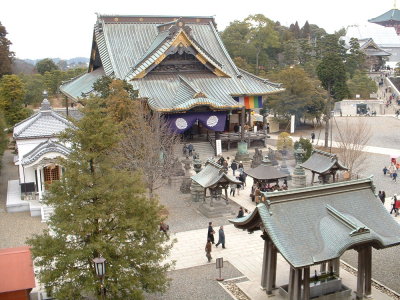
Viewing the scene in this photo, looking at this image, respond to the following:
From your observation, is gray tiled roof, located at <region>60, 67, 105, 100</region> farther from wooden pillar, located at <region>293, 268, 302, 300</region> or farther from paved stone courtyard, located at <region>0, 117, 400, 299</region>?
wooden pillar, located at <region>293, 268, 302, 300</region>

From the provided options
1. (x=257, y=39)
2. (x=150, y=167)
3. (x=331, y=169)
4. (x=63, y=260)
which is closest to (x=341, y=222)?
(x=63, y=260)

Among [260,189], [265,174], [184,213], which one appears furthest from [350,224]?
[260,189]

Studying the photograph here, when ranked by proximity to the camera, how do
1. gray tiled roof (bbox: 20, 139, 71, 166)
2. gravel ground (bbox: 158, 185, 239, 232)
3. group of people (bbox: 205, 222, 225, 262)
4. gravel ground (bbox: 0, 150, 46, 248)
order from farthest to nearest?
gray tiled roof (bbox: 20, 139, 71, 166) < gravel ground (bbox: 158, 185, 239, 232) < gravel ground (bbox: 0, 150, 46, 248) < group of people (bbox: 205, 222, 225, 262)

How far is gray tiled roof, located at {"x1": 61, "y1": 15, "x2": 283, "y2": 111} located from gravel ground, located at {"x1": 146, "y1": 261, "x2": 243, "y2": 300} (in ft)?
64.8

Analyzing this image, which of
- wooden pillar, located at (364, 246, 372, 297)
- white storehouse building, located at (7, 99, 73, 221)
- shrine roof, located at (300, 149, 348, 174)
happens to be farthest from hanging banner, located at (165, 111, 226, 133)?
wooden pillar, located at (364, 246, 372, 297)

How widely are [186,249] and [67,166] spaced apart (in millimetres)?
8813

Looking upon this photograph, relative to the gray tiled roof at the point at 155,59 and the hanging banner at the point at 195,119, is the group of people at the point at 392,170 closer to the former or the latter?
the gray tiled roof at the point at 155,59

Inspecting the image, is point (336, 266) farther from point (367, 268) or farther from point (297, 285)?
point (297, 285)

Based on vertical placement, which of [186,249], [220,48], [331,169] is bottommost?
[186,249]

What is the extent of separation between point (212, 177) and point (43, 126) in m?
11.4

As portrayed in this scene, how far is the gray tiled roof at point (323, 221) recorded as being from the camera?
13461mm

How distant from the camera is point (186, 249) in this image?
20.4 meters

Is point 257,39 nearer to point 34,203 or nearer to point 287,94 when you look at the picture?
point 287,94

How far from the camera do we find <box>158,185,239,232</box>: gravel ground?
23.4 m
